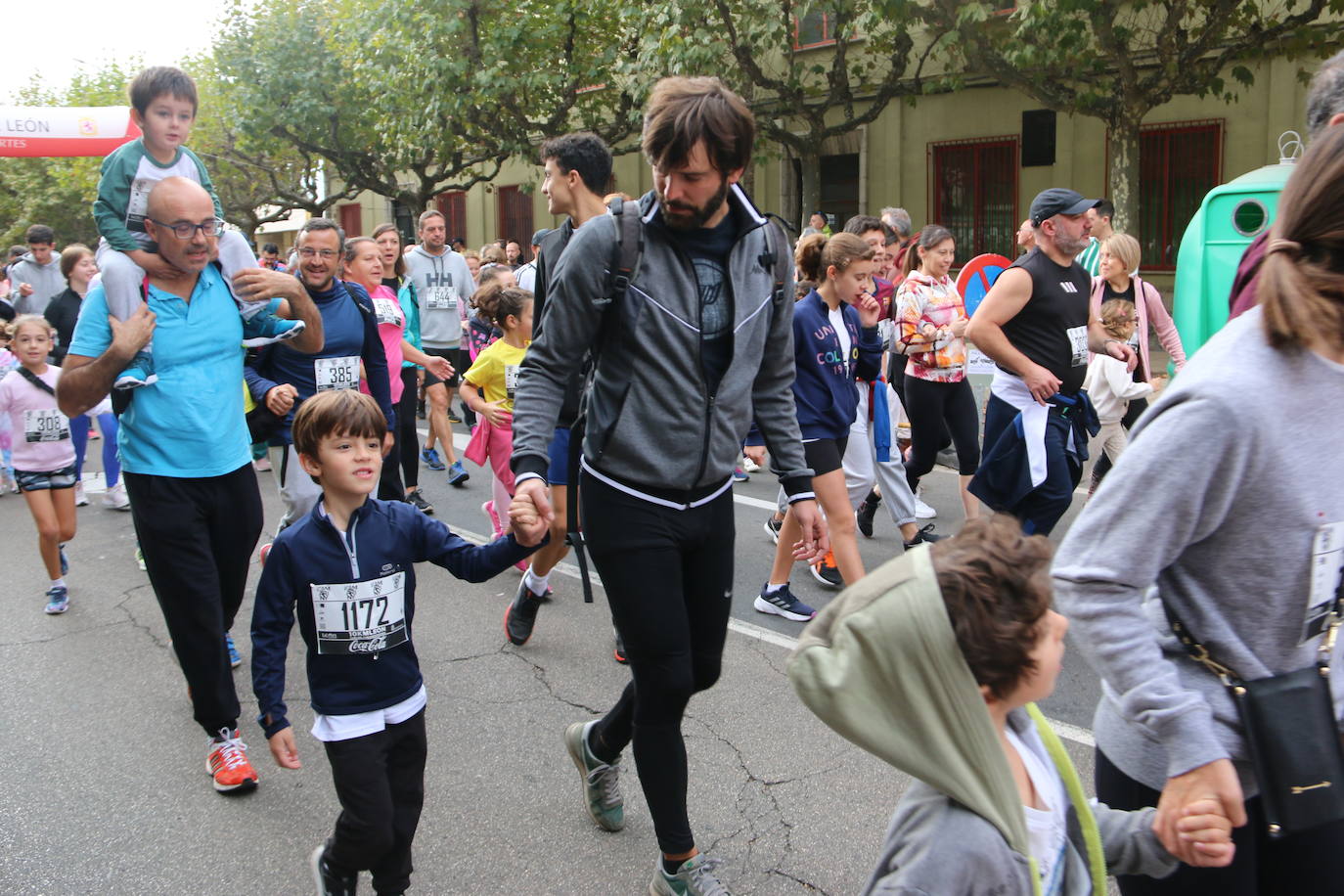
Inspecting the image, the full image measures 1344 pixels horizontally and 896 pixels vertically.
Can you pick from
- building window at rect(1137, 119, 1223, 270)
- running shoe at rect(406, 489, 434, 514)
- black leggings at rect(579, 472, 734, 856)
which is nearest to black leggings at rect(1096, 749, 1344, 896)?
black leggings at rect(579, 472, 734, 856)

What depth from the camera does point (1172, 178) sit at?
17.0 m

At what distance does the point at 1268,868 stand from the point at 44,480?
6.11m

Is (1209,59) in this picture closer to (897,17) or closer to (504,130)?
(897,17)

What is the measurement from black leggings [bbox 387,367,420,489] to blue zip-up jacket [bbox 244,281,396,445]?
208 centimetres

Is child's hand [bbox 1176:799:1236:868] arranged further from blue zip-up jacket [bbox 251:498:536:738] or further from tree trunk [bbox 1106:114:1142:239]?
tree trunk [bbox 1106:114:1142:239]

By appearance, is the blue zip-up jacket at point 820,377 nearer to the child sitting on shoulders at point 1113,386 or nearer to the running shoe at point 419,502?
the child sitting on shoulders at point 1113,386

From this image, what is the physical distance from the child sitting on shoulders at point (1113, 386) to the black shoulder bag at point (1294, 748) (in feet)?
18.2

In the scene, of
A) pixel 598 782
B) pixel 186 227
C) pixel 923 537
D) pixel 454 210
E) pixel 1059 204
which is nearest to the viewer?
pixel 598 782

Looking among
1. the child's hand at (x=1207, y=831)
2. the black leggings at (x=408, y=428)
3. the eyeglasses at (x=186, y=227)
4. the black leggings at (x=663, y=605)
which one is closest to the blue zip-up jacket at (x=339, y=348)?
the eyeglasses at (x=186, y=227)

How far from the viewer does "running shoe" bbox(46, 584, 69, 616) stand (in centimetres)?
588

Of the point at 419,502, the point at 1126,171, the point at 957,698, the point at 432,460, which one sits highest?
the point at 1126,171

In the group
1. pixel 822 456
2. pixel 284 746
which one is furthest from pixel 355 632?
pixel 822 456

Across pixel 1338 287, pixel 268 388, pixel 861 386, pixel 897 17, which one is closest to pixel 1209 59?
pixel 897 17

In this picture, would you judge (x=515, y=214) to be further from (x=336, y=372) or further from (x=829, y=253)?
(x=829, y=253)
